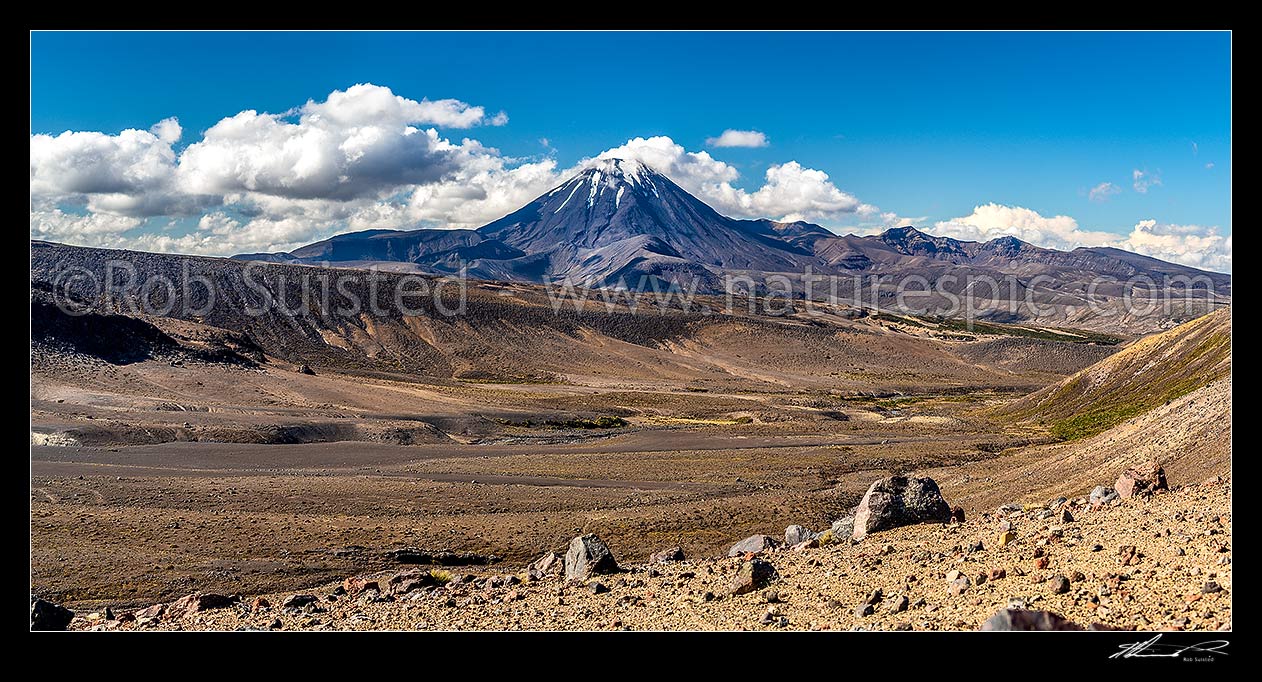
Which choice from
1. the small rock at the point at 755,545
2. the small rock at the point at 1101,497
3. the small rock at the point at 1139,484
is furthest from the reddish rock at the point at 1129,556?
the small rock at the point at 755,545

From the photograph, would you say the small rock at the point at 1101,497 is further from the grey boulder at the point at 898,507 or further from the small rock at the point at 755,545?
the small rock at the point at 755,545

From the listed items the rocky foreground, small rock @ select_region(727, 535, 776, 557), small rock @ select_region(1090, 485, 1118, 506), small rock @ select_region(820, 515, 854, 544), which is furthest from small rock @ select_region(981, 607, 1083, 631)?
small rock @ select_region(727, 535, 776, 557)

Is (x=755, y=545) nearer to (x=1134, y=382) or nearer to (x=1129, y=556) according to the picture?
(x=1129, y=556)

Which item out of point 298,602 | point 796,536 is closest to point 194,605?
point 298,602

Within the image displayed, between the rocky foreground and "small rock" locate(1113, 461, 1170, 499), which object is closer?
the rocky foreground

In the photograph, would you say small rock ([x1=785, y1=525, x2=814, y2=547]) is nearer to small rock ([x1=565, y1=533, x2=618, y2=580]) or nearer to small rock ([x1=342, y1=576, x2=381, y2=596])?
small rock ([x1=565, y1=533, x2=618, y2=580])

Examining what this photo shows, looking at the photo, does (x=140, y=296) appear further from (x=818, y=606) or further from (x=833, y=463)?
(x=818, y=606)

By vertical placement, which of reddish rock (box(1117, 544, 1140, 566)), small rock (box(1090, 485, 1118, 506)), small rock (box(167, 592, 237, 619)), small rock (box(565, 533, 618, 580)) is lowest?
small rock (box(167, 592, 237, 619))

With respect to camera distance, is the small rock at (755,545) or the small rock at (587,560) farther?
the small rock at (755,545)

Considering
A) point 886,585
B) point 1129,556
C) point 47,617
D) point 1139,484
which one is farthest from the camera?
point 1139,484
